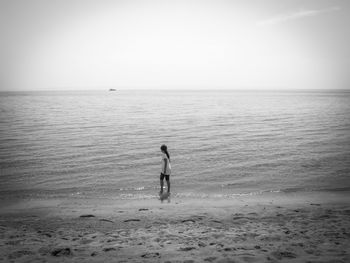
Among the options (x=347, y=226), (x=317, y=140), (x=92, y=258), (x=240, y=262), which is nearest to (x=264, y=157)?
(x=317, y=140)

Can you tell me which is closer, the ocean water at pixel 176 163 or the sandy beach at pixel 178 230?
the sandy beach at pixel 178 230

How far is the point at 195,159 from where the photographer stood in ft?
71.5

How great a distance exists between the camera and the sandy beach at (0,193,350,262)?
24.9 feet

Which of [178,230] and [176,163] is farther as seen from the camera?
[176,163]

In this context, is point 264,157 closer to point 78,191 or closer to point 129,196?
point 129,196

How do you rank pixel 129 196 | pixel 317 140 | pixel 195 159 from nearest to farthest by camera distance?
1. pixel 129 196
2. pixel 195 159
3. pixel 317 140

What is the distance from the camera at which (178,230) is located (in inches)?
373

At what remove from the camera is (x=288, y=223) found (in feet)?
32.7

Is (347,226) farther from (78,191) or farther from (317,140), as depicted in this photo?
(317,140)

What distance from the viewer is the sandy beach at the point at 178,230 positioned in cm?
760

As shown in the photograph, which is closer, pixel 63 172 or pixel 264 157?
pixel 63 172

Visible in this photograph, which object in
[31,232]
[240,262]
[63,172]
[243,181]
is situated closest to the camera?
[240,262]

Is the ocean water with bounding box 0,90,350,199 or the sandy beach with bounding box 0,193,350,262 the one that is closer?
the sandy beach with bounding box 0,193,350,262

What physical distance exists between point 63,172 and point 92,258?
11931mm
